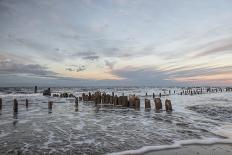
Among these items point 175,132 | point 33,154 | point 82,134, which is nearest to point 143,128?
point 175,132

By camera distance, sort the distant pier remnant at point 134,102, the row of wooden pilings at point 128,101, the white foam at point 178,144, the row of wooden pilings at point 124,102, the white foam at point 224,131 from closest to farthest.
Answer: the white foam at point 178,144, the white foam at point 224,131, the row of wooden pilings at point 124,102, the row of wooden pilings at point 128,101, the distant pier remnant at point 134,102

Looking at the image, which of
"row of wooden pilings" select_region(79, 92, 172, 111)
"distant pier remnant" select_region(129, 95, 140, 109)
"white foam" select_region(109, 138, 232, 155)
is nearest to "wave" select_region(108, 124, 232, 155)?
"white foam" select_region(109, 138, 232, 155)

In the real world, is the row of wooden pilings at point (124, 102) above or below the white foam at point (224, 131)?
above

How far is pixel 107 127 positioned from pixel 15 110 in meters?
12.9

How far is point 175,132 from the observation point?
44.9 ft

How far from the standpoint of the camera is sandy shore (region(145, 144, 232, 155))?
30.4ft

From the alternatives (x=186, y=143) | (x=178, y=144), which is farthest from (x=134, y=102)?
(x=178, y=144)

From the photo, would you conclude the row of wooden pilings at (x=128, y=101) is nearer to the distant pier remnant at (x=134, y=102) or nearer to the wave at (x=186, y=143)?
the distant pier remnant at (x=134, y=102)

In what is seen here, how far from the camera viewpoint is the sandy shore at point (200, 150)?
925 cm

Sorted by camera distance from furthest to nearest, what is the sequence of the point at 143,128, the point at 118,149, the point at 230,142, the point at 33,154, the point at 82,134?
the point at 143,128 < the point at 82,134 < the point at 230,142 < the point at 118,149 < the point at 33,154

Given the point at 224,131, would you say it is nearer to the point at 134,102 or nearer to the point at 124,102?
the point at 134,102

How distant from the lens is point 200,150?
31.8ft

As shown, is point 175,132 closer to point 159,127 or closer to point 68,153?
point 159,127

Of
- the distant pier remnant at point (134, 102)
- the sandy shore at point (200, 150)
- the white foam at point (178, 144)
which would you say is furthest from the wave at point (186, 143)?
the distant pier remnant at point (134, 102)
